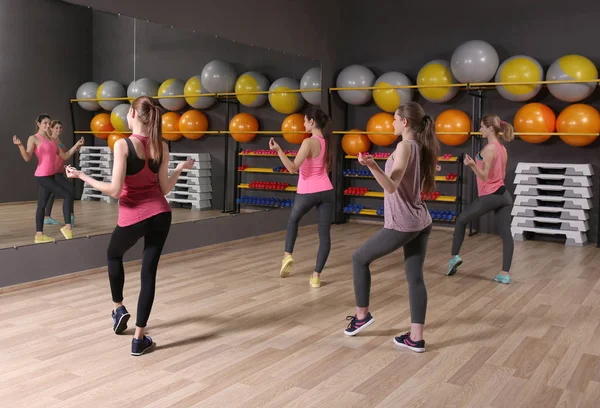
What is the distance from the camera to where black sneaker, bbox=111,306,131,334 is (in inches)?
140

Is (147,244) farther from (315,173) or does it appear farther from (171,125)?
(171,125)

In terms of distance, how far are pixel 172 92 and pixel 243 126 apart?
1277mm

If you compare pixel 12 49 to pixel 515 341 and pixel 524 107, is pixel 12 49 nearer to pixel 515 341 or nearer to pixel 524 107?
pixel 515 341

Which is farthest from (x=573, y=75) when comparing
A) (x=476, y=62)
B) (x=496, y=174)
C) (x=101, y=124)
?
(x=101, y=124)

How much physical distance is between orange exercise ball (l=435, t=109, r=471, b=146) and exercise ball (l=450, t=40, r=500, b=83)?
0.44 metres

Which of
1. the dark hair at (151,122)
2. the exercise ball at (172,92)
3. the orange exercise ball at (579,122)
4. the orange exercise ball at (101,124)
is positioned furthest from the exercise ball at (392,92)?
the dark hair at (151,122)

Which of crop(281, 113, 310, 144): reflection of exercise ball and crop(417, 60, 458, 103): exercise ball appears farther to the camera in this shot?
crop(281, 113, 310, 144): reflection of exercise ball

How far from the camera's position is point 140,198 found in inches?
125

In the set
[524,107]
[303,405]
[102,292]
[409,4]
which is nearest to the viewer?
[303,405]

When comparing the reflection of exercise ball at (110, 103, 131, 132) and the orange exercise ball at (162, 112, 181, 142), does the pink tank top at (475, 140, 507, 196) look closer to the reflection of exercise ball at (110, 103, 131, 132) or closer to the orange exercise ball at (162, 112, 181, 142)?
the reflection of exercise ball at (110, 103, 131, 132)

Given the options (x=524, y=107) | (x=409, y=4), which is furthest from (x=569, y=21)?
(x=409, y=4)

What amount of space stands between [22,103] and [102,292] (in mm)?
1596

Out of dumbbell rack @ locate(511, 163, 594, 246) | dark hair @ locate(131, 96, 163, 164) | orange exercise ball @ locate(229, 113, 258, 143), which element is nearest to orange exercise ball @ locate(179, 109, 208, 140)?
orange exercise ball @ locate(229, 113, 258, 143)

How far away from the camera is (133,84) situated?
221 inches
